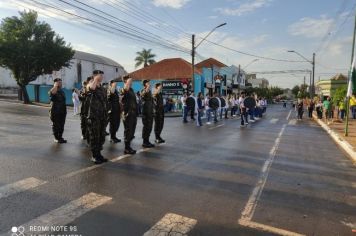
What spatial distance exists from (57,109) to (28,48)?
28.7m

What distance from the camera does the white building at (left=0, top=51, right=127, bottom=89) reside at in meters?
60.7

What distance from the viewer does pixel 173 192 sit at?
628 centimetres

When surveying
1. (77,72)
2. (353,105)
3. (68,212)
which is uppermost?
(77,72)

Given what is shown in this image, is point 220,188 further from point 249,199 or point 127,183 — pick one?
point 127,183

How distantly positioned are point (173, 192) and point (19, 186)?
245 cm

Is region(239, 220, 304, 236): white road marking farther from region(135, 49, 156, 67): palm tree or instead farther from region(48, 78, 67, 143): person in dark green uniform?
region(135, 49, 156, 67): palm tree

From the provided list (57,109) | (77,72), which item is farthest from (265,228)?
(77,72)

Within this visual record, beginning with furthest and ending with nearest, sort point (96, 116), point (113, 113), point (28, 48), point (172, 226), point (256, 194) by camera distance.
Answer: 1. point (28, 48)
2. point (113, 113)
3. point (96, 116)
4. point (256, 194)
5. point (172, 226)

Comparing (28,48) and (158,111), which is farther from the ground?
(28,48)

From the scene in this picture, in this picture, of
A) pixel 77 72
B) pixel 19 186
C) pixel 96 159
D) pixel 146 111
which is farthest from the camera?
pixel 77 72

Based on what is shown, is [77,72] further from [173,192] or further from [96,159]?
[173,192]

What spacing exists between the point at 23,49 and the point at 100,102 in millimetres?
31868

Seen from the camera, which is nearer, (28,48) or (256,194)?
(256,194)

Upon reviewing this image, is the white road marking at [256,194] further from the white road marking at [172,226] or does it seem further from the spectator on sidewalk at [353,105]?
the spectator on sidewalk at [353,105]
